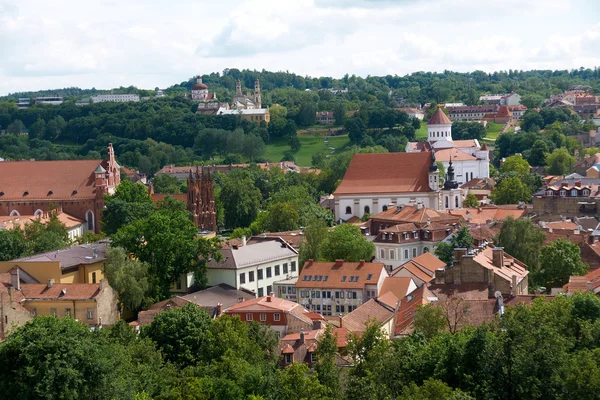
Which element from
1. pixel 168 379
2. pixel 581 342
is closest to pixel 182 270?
pixel 168 379

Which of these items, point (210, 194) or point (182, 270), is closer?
point (182, 270)

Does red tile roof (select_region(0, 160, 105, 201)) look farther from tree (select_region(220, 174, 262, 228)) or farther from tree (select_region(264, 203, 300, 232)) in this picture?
tree (select_region(264, 203, 300, 232))

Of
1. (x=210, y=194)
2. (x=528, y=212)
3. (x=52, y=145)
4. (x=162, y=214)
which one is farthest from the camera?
(x=52, y=145)

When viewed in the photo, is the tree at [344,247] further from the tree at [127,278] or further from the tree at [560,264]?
the tree at [127,278]

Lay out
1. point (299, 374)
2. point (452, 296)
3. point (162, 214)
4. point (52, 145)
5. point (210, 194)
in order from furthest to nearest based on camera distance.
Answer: point (52, 145) < point (210, 194) < point (162, 214) < point (452, 296) < point (299, 374)

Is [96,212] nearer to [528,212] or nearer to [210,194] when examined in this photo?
[210,194]

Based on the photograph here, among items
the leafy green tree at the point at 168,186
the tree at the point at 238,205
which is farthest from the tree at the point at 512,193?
the leafy green tree at the point at 168,186

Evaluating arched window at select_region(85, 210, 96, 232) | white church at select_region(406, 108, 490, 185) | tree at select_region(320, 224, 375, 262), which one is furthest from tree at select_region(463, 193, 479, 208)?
arched window at select_region(85, 210, 96, 232)
